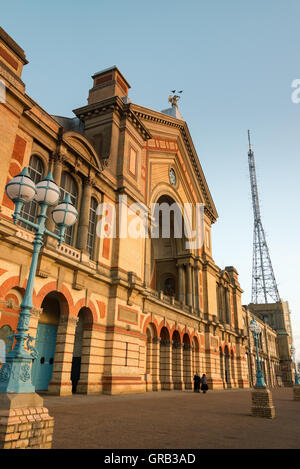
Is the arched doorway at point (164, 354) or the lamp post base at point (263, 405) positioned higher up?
the arched doorway at point (164, 354)

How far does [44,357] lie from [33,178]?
29.3 feet

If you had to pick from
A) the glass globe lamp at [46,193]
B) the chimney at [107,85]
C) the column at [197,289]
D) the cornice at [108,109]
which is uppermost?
the chimney at [107,85]

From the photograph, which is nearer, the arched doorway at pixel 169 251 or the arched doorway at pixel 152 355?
the arched doorway at pixel 152 355

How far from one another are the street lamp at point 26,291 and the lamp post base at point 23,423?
6.0 inches

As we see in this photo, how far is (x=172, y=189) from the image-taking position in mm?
33062

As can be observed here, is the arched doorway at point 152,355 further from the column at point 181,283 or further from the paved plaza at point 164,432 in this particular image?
the paved plaza at point 164,432

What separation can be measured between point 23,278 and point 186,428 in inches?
358

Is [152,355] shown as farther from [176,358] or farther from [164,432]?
[164,432]

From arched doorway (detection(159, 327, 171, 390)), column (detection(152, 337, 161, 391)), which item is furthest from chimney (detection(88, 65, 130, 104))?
arched doorway (detection(159, 327, 171, 390))

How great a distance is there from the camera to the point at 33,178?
16781mm

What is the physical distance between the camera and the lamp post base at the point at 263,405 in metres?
10.8

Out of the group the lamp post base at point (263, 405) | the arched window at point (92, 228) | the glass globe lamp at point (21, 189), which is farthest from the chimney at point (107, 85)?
the lamp post base at point (263, 405)
